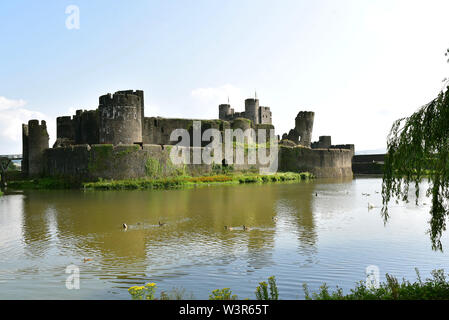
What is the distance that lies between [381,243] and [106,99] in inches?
1153

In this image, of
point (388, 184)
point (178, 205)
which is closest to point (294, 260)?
point (388, 184)

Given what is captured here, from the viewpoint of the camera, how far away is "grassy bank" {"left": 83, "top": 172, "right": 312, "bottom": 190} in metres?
31.9

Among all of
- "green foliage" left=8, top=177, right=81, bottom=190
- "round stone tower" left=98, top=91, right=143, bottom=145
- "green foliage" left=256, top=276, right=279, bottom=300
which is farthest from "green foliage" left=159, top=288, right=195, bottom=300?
"round stone tower" left=98, top=91, right=143, bottom=145

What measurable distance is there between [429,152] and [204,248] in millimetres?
6243

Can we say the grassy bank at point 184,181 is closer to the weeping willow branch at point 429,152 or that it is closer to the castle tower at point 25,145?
the castle tower at point 25,145

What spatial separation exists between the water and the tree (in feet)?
6.20

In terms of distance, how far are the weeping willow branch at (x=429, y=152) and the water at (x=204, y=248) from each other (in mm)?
1923

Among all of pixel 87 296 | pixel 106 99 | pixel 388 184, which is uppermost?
pixel 106 99

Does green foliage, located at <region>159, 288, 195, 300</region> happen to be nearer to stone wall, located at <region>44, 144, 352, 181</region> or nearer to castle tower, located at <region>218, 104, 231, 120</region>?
stone wall, located at <region>44, 144, 352, 181</region>

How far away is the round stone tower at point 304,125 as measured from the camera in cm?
5612
